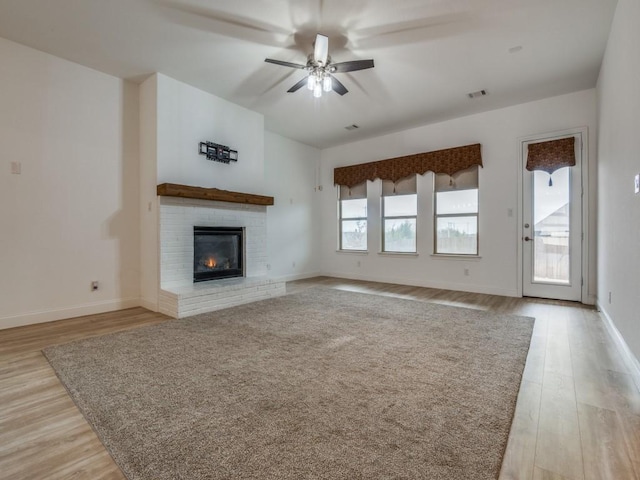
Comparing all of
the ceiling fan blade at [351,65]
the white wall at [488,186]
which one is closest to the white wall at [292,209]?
the white wall at [488,186]

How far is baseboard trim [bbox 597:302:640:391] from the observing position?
82.7 inches

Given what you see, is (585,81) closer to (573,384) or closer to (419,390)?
(573,384)

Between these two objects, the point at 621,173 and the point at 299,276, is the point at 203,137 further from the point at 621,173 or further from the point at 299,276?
the point at 621,173

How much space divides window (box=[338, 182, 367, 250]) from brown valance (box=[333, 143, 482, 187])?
8.6 inches

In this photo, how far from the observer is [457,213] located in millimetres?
5438

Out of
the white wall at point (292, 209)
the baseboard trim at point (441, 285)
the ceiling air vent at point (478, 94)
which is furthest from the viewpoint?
the white wall at point (292, 209)

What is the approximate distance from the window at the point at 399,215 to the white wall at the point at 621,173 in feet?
9.11

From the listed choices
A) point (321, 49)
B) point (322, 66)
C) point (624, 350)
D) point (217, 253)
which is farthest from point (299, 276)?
point (624, 350)

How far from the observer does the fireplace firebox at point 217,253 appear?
4422 millimetres

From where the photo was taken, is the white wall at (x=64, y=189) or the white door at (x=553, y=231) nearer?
the white wall at (x=64, y=189)

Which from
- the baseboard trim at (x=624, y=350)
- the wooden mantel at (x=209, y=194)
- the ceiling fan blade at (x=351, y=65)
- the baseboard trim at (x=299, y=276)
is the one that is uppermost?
the ceiling fan blade at (x=351, y=65)

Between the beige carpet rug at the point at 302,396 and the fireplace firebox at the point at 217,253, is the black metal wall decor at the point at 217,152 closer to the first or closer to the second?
the fireplace firebox at the point at 217,253

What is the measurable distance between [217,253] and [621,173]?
4.77 metres

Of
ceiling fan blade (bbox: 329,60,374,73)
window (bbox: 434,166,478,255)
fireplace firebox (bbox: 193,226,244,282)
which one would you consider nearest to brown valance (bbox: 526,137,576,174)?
window (bbox: 434,166,478,255)
